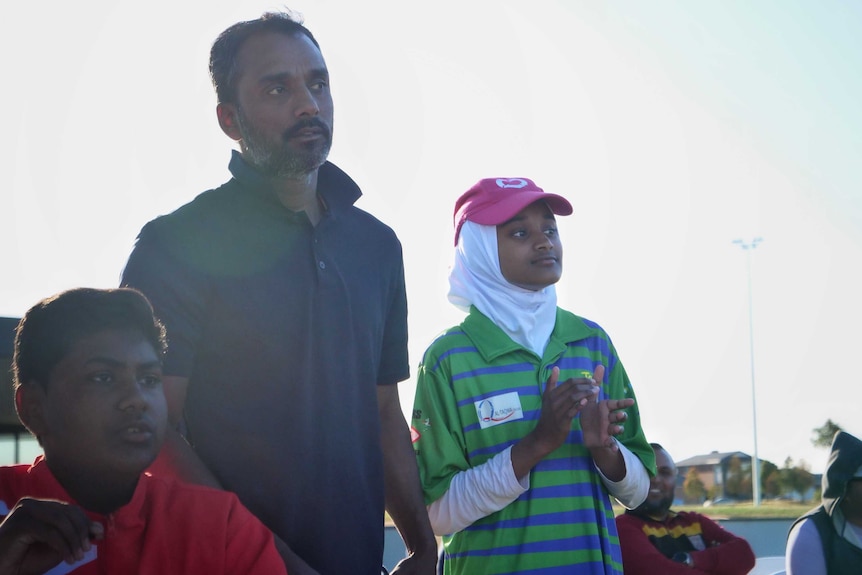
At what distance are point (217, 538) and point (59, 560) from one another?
1.20 ft

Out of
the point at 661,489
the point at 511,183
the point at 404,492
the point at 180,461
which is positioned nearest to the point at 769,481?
the point at 661,489

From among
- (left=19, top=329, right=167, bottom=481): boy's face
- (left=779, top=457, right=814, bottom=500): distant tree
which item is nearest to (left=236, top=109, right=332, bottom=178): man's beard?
(left=19, top=329, right=167, bottom=481): boy's face

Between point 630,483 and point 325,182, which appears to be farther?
point 630,483

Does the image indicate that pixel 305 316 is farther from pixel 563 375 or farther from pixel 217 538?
pixel 563 375

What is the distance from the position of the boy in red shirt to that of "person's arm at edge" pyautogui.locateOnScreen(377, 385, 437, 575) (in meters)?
0.77

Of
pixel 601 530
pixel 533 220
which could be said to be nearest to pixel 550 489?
pixel 601 530

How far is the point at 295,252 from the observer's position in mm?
3070

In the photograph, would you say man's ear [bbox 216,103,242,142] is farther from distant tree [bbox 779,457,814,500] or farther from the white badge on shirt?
distant tree [bbox 779,457,814,500]

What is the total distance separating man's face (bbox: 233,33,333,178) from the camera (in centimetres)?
311

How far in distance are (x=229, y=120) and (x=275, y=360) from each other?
2.51 ft

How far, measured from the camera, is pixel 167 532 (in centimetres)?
251

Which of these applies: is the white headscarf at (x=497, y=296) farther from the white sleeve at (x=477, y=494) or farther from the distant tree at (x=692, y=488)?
the distant tree at (x=692, y=488)

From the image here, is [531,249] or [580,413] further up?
[531,249]

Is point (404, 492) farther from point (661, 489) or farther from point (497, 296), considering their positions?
point (661, 489)
